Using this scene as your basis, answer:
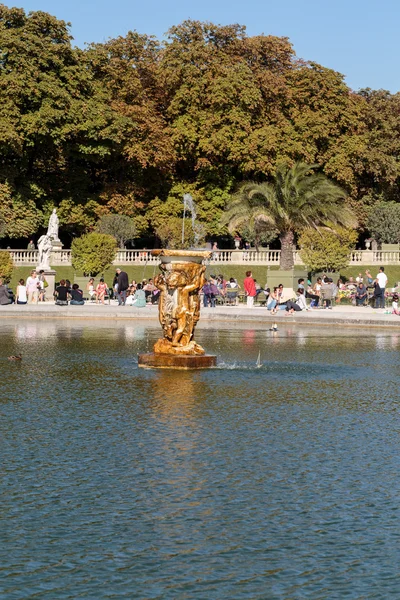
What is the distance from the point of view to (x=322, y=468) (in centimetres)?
959

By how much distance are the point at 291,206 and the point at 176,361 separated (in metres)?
27.2

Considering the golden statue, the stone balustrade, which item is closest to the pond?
the golden statue

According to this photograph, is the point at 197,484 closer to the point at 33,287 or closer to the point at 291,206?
the point at 33,287

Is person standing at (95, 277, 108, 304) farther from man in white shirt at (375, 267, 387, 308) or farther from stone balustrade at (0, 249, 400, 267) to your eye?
stone balustrade at (0, 249, 400, 267)

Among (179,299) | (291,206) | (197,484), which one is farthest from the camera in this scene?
(291,206)

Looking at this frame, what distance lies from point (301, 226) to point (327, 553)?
124 feet

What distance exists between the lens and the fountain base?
17.5m

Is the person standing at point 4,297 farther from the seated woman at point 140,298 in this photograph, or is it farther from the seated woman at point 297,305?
the seated woman at point 297,305

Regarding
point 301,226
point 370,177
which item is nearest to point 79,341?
point 301,226

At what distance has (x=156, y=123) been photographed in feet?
197

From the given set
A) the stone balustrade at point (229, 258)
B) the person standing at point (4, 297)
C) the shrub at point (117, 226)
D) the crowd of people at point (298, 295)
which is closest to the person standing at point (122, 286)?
the crowd of people at point (298, 295)

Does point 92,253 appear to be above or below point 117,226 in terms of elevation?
below

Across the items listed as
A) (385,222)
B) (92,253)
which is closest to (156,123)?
(385,222)

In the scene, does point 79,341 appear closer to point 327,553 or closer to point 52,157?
point 327,553
